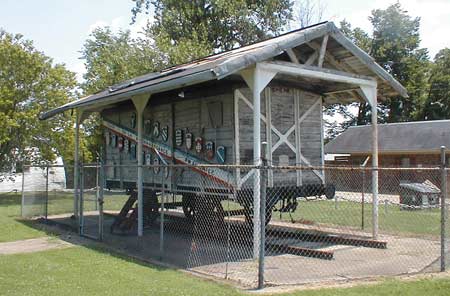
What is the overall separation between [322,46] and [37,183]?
1349 cm

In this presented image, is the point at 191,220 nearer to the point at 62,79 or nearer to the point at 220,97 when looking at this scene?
the point at 220,97

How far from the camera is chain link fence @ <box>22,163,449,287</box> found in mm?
8797

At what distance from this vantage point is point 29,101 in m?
26.4

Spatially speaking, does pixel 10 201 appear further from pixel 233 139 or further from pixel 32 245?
pixel 233 139

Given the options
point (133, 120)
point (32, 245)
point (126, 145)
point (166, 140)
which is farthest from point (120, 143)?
point (32, 245)

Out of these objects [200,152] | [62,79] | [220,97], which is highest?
[62,79]

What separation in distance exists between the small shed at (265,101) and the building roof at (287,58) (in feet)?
0.08

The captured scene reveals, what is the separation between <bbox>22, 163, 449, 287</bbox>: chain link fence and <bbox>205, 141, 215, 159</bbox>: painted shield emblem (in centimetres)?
34

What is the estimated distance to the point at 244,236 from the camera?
12.7 meters

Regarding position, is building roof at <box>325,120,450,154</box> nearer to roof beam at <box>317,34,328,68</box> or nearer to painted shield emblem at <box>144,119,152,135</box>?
painted shield emblem at <box>144,119,152,135</box>

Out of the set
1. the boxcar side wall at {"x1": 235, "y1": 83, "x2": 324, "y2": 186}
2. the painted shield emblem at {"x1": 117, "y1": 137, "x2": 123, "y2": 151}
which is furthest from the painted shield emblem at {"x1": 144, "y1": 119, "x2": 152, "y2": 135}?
the boxcar side wall at {"x1": 235, "y1": 83, "x2": 324, "y2": 186}

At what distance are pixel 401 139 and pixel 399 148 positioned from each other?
117 cm

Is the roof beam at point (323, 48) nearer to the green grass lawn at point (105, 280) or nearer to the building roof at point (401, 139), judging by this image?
the green grass lawn at point (105, 280)

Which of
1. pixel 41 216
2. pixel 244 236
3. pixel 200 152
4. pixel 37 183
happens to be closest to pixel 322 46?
pixel 200 152
